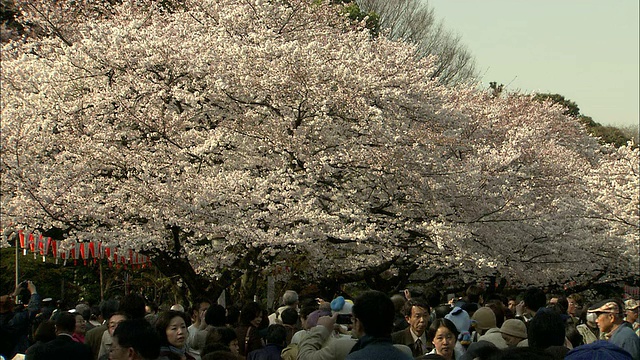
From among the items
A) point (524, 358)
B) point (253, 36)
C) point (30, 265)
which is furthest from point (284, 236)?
point (30, 265)

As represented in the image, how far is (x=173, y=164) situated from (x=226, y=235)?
1748 mm

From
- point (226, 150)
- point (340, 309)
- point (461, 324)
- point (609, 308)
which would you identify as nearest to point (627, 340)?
point (609, 308)

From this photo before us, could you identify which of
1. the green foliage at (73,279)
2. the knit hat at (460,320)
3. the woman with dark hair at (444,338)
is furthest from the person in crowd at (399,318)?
the green foliage at (73,279)

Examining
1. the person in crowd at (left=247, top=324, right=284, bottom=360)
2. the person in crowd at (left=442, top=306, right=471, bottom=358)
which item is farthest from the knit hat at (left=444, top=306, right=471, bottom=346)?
the person in crowd at (left=247, top=324, right=284, bottom=360)

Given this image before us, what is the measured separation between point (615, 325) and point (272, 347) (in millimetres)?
2851

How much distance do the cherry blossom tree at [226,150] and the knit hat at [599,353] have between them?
989 cm

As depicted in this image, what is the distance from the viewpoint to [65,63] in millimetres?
15445

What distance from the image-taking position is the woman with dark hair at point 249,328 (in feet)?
24.0

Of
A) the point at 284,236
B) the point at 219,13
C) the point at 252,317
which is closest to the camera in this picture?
the point at 252,317

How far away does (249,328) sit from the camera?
7.39 meters

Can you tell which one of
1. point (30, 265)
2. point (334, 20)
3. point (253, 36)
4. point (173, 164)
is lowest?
point (30, 265)

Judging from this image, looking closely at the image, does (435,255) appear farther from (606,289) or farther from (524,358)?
(606,289)

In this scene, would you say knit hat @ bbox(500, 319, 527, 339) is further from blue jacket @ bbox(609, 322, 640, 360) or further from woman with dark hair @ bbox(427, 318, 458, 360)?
blue jacket @ bbox(609, 322, 640, 360)

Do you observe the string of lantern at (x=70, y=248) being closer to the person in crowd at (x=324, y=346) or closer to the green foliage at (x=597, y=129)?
the person in crowd at (x=324, y=346)
